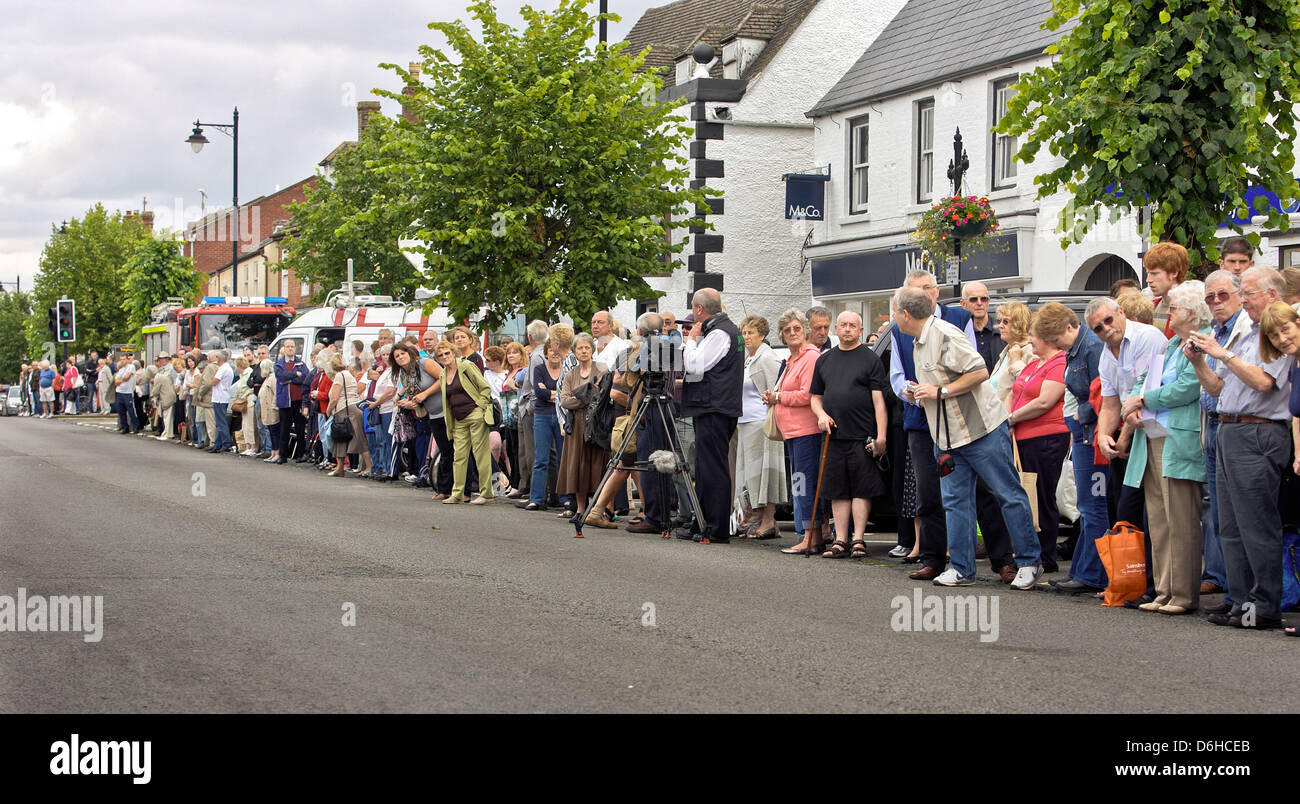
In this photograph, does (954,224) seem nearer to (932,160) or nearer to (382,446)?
(932,160)

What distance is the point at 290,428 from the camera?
25.5 m

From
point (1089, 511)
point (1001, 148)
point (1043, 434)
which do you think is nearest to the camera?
point (1089, 511)

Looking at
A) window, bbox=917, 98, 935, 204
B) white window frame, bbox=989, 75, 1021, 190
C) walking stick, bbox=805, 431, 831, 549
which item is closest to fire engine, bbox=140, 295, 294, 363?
window, bbox=917, 98, 935, 204

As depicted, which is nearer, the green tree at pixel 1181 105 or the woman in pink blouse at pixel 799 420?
the woman in pink blouse at pixel 799 420

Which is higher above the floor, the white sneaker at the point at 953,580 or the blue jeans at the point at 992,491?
the blue jeans at the point at 992,491

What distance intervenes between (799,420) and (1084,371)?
9.71ft

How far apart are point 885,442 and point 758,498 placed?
7.06 ft

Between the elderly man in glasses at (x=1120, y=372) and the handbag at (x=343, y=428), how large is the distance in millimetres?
13993

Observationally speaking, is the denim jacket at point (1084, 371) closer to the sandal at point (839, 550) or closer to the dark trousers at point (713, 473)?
the sandal at point (839, 550)

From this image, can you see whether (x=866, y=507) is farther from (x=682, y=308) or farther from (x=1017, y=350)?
(x=682, y=308)

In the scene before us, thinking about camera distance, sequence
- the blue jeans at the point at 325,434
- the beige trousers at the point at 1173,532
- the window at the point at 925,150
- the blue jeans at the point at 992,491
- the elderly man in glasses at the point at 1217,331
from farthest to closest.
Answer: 1. the window at the point at 925,150
2. the blue jeans at the point at 325,434
3. the blue jeans at the point at 992,491
4. the beige trousers at the point at 1173,532
5. the elderly man in glasses at the point at 1217,331

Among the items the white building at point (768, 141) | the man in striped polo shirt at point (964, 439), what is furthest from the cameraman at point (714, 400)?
the white building at point (768, 141)

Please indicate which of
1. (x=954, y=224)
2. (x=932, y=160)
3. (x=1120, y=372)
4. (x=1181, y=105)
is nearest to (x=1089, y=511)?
(x=1120, y=372)

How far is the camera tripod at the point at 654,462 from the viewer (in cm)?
1306
